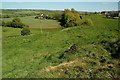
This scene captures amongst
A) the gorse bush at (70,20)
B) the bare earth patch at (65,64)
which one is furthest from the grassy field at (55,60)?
the gorse bush at (70,20)

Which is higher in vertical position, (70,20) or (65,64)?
(70,20)

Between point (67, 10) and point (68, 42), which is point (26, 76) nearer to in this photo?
point (68, 42)

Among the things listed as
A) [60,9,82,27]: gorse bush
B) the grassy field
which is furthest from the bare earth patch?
[60,9,82,27]: gorse bush

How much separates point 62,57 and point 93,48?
184 cm

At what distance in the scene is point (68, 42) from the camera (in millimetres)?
20969

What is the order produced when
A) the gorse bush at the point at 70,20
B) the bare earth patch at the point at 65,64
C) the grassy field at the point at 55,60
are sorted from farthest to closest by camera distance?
the gorse bush at the point at 70,20
the bare earth patch at the point at 65,64
the grassy field at the point at 55,60

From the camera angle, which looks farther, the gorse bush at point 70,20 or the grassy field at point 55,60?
the gorse bush at point 70,20

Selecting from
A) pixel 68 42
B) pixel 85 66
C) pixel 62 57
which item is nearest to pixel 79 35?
pixel 68 42

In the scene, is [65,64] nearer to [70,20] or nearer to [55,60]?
[55,60]

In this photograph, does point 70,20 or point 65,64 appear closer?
point 65,64

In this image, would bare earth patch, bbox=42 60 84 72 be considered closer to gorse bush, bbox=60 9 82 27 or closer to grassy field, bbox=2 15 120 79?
grassy field, bbox=2 15 120 79

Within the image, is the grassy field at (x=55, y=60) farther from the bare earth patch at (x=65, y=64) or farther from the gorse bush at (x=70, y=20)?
the gorse bush at (x=70, y=20)

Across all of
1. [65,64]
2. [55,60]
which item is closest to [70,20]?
[55,60]

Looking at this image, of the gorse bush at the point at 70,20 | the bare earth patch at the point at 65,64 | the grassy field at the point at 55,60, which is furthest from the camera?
the gorse bush at the point at 70,20
